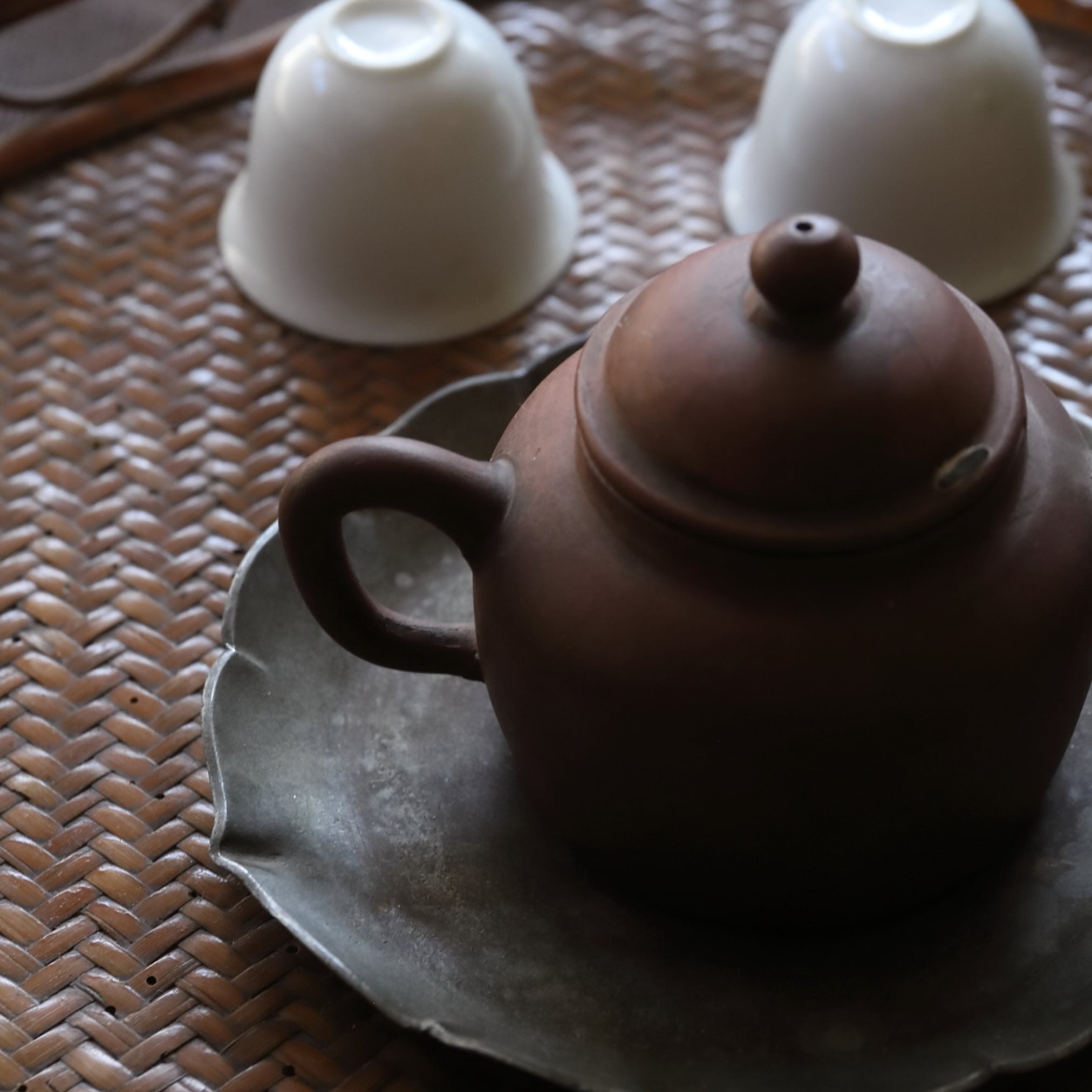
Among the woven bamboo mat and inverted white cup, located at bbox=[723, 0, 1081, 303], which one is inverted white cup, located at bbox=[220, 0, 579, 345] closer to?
the woven bamboo mat

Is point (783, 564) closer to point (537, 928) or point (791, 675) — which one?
point (791, 675)

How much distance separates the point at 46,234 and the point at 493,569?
788 millimetres

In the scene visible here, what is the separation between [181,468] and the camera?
1139mm

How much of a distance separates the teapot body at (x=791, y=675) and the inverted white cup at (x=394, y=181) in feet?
1.58

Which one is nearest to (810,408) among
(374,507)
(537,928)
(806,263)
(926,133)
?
(806,263)

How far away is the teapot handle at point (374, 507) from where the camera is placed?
2.33ft

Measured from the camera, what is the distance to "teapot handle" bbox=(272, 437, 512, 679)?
0.71 metres

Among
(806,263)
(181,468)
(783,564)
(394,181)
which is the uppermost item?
(806,263)

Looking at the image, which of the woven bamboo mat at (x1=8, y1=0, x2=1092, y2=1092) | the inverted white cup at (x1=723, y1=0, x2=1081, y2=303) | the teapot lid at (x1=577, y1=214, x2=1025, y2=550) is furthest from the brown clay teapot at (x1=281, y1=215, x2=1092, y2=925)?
the inverted white cup at (x1=723, y1=0, x2=1081, y2=303)

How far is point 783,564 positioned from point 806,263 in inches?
5.4

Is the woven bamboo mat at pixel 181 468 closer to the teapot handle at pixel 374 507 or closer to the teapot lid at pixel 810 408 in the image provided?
the teapot handle at pixel 374 507

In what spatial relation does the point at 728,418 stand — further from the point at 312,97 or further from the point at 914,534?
the point at 312,97

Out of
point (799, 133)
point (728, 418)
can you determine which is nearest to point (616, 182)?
point (799, 133)

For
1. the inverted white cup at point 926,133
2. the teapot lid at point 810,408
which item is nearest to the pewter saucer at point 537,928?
the teapot lid at point 810,408
